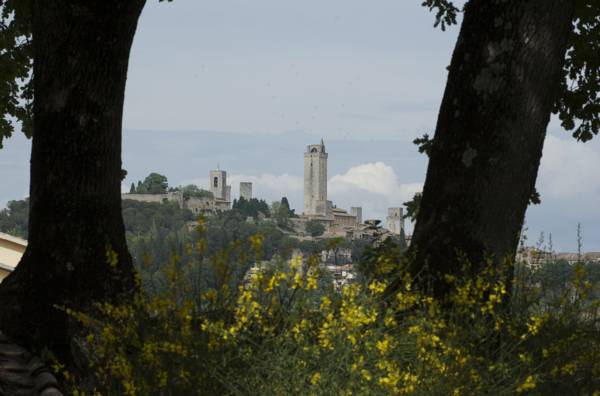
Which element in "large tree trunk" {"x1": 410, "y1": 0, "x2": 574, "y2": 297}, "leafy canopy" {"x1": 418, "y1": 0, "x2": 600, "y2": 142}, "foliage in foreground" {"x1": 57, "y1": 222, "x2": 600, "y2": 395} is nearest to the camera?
"foliage in foreground" {"x1": 57, "y1": 222, "x2": 600, "y2": 395}

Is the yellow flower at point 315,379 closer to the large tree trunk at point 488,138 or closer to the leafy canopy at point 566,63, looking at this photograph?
the large tree trunk at point 488,138

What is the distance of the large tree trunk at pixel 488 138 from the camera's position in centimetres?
868

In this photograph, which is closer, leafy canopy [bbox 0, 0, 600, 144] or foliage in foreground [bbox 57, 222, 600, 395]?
foliage in foreground [bbox 57, 222, 600, 395]

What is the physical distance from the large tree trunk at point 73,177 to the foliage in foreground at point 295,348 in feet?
5.64

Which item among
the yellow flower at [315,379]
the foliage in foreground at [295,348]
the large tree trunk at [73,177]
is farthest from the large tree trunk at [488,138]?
the yellow flower at [315,379]

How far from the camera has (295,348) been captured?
243 inches

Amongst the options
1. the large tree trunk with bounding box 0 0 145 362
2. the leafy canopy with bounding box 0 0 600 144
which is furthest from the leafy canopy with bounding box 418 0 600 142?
the large tree trunk with bounding box 0 0 145 362

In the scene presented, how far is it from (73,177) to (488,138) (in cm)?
411

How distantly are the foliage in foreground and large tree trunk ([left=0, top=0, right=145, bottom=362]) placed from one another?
5.64ft

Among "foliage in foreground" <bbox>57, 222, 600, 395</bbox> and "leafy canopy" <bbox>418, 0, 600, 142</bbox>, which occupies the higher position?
"leafy canopy" <bbox>418, 0, 600, 142</bbox>

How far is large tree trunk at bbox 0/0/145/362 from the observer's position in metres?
8.77

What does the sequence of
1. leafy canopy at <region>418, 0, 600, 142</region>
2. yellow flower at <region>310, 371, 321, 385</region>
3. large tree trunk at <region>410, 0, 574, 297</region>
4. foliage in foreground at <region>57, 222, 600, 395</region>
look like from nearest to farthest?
1. yellow flower at <region>310, 371, 321, 385</region>
2. foliage in foreground at <region>57, 222, 600, 395</region>
3. large tree trunk at <region>410, 0, 574, 297</region>
4. leafy canopy at <region>418, 0, 600, 142</region>

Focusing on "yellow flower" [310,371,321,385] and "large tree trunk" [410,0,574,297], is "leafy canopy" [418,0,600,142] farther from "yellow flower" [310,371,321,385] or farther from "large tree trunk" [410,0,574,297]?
"yellow flower" [310,371,321,385]

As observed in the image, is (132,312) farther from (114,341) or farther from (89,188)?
(89,188)
